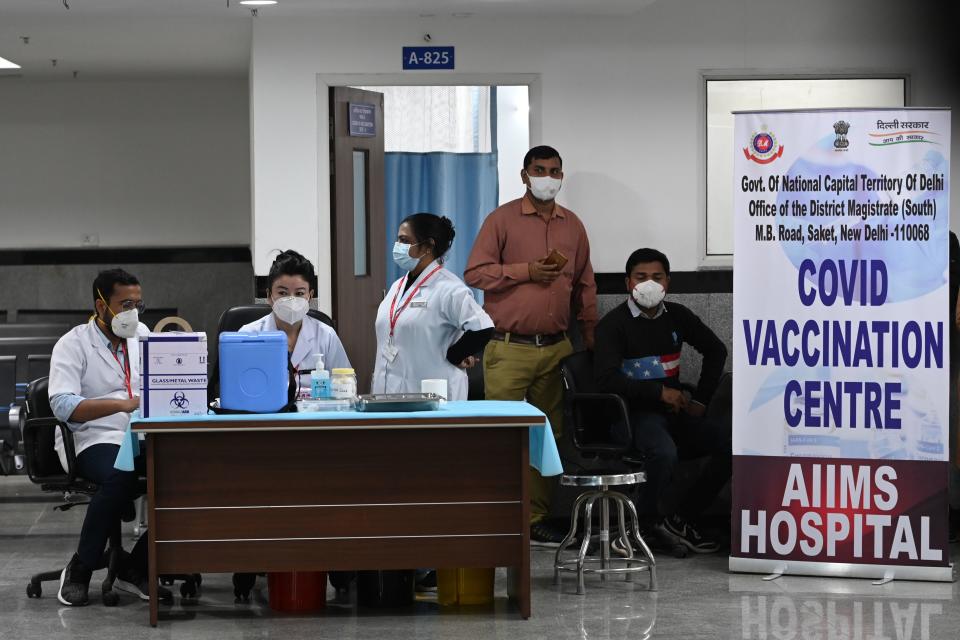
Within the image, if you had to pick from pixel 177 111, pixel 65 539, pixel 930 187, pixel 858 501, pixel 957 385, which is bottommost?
pixel 65 539

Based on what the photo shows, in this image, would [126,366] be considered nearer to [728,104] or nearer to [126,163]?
[728,104]

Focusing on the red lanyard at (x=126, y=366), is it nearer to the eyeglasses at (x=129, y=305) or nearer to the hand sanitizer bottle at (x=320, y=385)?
the eyeglasses at (x=129, y=305)

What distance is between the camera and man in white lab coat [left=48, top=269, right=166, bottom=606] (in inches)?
171

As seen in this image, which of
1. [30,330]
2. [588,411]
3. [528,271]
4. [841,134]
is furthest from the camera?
[30,330]

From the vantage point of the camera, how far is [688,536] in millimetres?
5469

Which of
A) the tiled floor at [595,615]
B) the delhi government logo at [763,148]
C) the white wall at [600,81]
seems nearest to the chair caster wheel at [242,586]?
the tiled floor at [595,615]

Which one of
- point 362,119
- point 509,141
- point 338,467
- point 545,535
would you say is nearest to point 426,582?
point 338,467

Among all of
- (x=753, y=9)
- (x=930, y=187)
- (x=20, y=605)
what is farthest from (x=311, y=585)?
(x=753, y=9)

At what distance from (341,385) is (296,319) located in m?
0.50

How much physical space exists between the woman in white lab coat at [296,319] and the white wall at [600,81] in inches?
69.3

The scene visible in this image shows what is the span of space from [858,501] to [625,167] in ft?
7.91

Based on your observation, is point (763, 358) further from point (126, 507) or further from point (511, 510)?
point (126, 507)

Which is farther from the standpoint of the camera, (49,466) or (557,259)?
(557,259)

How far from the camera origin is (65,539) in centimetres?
586
